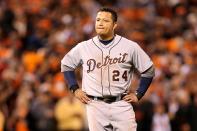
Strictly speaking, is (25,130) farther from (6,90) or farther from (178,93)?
(178,93)

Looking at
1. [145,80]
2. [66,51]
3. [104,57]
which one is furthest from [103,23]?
[66,51]

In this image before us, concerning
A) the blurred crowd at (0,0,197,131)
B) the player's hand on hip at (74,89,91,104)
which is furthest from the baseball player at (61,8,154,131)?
the blurred crowd at (0,0,197,131)

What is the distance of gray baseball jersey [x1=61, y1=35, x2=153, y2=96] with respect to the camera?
314 inches

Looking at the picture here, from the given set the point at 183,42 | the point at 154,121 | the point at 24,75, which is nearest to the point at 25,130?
the point at 24,75

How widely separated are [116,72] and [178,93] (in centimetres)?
691

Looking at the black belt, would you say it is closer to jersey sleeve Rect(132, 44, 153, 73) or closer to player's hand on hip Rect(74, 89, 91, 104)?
player's hand on hip Rect(74, 89, 91, 104)

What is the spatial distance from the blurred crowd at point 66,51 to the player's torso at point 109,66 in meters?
5.79

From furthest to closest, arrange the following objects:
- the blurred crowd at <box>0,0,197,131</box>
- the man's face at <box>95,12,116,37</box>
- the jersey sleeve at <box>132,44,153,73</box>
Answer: the blurred crowd at <box>0,0,197,131</box>
the jersey sleeve at <box>132,44,153,73</box>
the man's face at <box>95,12,116,37</box>

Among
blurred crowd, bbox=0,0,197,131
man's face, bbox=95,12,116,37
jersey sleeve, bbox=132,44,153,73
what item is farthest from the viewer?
blurred crowd, bbox=0,0,197,131

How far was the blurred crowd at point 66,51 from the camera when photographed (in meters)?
14.1

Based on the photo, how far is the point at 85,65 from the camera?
805 centimetres

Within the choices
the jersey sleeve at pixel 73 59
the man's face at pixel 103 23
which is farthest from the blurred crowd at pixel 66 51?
the man's face at pixel 103 23

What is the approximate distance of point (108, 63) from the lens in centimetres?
797

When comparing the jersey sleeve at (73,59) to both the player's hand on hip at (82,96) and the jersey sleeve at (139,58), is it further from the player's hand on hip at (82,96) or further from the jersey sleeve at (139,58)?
the jersey sleeve at (139,58)
